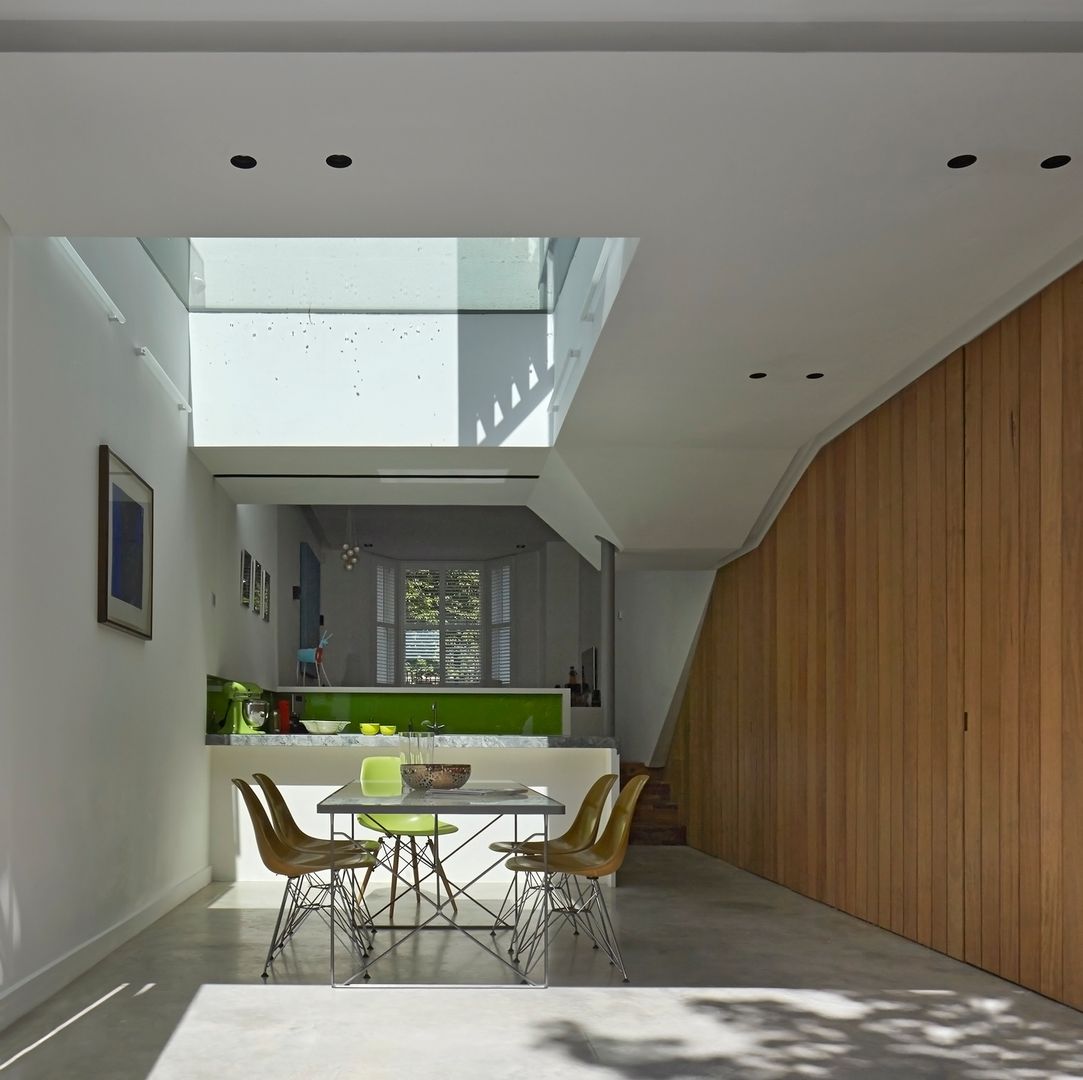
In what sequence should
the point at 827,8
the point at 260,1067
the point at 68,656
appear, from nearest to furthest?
the point at 827,8 → the point at 260,1067 → the point at 68,656

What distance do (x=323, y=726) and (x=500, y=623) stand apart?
6.69 metres

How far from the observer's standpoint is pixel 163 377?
289 inches

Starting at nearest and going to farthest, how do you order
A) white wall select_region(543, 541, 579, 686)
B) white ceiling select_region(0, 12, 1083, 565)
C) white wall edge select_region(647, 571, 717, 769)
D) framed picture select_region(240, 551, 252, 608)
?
white ceiling select_region(0, 12, 1083, 565)
framed picture select_region(240, 551, 252, 608)
white wall edge select_region(647, 571, 717, 769)
white wall select_region(543, 541, 579, 686)

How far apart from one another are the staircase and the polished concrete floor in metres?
4.54

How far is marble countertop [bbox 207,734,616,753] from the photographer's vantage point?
28.1 ft

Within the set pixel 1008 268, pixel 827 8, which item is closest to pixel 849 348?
pixel 1008 268

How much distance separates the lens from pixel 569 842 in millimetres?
6879

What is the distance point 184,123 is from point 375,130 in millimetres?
573

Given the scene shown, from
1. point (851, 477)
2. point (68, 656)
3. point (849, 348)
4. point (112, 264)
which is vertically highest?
point (112, 264)

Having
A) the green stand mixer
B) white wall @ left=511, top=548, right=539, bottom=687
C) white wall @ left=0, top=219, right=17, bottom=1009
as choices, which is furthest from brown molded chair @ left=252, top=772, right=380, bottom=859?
white wall @ left=511, top=548, right=539, bottom=687

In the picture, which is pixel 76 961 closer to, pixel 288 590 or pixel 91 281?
pixel 91 281

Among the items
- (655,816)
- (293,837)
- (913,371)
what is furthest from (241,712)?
(913,371)

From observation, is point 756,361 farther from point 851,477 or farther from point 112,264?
point 112,264

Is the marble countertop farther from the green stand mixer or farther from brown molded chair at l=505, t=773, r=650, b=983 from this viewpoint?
brown molded chair at l=505, t=773, r=650, b=983
